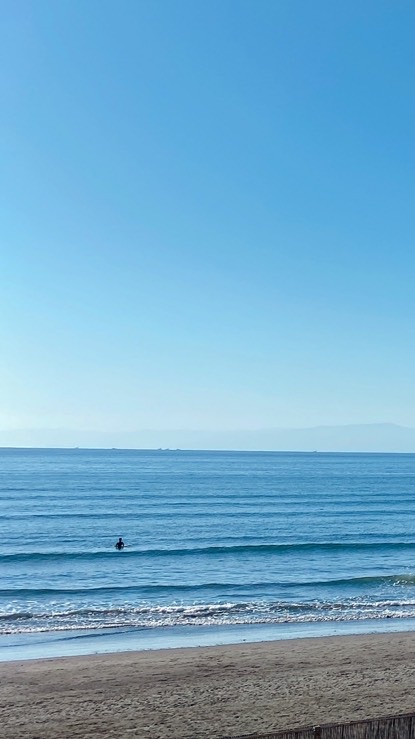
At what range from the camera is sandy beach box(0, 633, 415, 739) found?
14.9 metres

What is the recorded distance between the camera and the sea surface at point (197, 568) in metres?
26.1

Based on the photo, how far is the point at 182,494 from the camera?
256ft

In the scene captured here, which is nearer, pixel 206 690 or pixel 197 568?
pixel 206 690

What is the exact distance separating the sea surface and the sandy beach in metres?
3.08

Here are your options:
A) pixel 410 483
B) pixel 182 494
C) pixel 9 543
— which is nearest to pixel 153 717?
pixel 9 543

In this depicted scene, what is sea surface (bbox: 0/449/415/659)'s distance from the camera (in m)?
26.1

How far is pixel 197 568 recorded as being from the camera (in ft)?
121

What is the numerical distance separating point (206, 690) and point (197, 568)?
782 inches

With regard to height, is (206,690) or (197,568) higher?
(206,690)

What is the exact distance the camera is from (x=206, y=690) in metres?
17.3

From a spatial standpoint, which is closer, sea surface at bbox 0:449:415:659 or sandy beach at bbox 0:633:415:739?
sandy beach at bbox 0:633:415:739

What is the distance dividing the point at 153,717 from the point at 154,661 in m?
5.11

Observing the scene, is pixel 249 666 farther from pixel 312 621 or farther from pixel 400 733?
pixel 400 733

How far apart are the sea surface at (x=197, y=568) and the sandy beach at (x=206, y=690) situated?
3079mm
